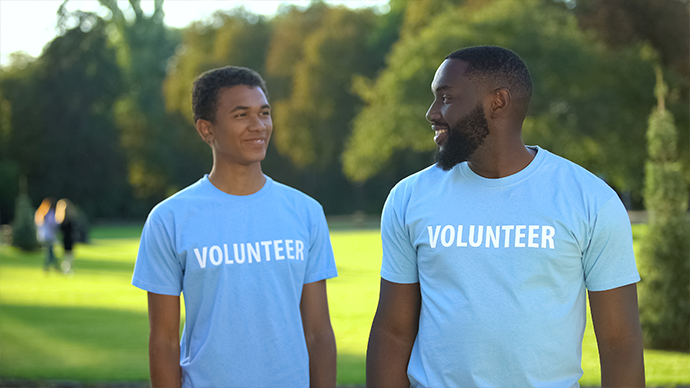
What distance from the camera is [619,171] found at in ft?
96.4

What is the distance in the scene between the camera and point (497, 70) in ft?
8.72

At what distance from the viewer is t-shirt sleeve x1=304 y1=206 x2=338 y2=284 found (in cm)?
336

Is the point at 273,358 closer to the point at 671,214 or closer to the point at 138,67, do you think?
the point at 671,214

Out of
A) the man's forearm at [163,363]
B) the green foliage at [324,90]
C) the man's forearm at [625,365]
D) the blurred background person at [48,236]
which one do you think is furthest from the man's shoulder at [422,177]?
the green foliage at [324,90]

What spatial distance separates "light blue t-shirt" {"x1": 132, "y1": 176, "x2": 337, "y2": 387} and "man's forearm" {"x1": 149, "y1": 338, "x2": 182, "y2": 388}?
0.27 ft

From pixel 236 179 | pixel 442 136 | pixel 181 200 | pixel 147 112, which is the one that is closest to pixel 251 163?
pixel 236 179

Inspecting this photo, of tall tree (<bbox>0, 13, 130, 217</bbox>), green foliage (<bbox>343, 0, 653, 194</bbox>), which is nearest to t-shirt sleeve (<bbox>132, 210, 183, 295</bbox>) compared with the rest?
green foliage (<bbox>343, 0, 653, 194</bbox>)

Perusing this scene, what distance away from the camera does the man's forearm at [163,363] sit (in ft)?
10.1

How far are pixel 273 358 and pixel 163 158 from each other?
5291cm

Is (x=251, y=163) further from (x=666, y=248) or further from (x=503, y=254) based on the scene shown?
(x=666, y=248)

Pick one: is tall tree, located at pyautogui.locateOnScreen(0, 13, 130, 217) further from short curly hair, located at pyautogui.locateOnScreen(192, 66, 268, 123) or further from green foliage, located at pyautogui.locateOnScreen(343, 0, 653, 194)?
short curly hair, located at pyautogui.locateOnScreen(192, 66, 268, 123)

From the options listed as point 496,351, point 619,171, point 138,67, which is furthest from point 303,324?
point 138,67

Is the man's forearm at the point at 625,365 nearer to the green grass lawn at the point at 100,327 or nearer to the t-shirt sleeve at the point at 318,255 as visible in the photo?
the t-shirt sleeve at the point at 318,255

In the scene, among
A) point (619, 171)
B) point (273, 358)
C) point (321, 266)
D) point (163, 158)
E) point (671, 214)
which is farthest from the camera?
point (163, 158)
